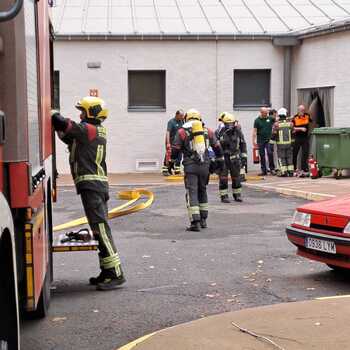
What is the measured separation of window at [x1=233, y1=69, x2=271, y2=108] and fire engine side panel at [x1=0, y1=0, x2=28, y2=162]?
19.9 m

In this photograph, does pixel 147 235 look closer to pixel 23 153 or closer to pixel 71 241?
pixel 71 241

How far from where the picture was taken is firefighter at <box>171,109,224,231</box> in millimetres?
12102

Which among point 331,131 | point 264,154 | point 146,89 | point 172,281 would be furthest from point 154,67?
point 172,281

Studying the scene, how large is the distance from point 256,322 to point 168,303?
131 centimetres

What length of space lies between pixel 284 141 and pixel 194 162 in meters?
9.16

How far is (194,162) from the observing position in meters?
12.1

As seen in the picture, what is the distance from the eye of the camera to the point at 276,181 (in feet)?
65.8

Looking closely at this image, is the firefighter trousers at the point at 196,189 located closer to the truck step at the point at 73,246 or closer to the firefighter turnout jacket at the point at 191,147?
the firefighter turnout jacket at the point at 191,147

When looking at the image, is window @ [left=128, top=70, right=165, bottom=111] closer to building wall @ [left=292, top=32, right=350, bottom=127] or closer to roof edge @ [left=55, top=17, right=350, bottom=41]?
roof edge @ [left=55, top=17, right=350, bottom=41]

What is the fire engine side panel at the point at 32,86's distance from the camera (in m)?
4.72

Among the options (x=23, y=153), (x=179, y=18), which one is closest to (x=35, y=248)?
(x=23, y=153)

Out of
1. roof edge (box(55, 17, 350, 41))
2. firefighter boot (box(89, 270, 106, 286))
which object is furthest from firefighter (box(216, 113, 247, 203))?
roof edge (box(55, 17, 350, 41))

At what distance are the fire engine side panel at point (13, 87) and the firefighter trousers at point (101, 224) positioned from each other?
3.45 metres

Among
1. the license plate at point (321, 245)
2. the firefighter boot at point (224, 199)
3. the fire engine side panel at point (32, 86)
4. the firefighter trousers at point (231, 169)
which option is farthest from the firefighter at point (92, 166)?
the firefighter boot at point (224, 199)
